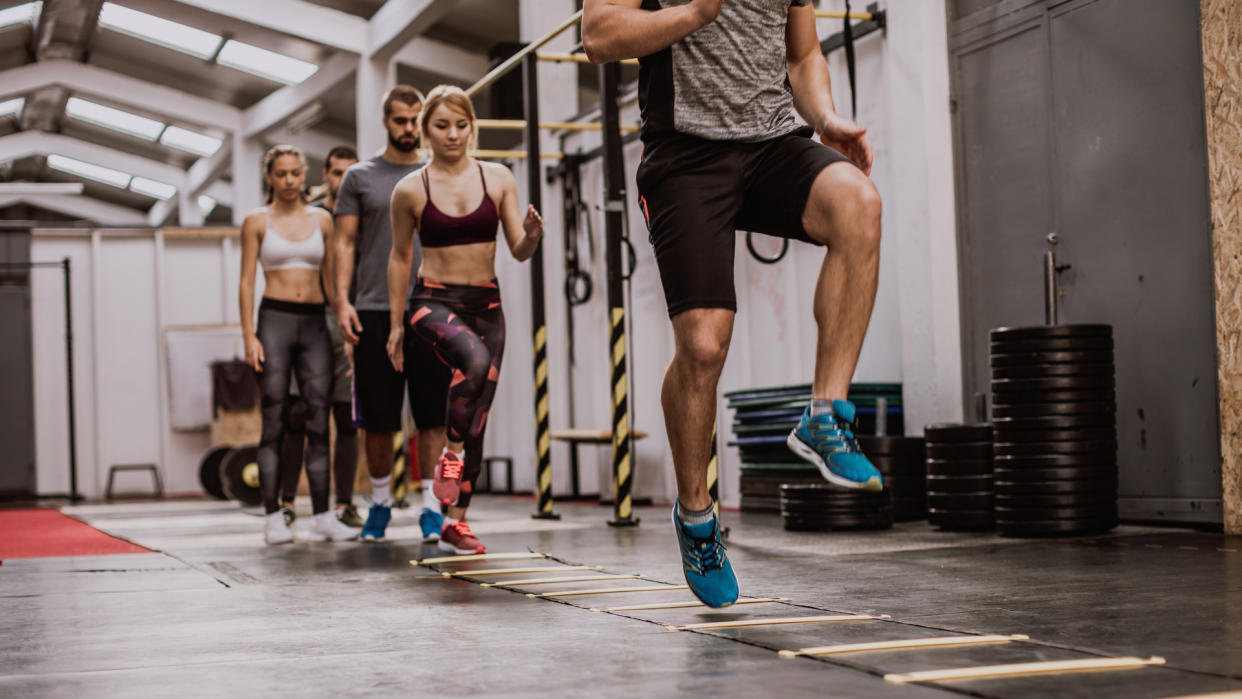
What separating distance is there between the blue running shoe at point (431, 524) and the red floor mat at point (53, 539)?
4.61ft

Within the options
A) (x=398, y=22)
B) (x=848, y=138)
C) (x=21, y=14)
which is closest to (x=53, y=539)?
(x=848, y=138)

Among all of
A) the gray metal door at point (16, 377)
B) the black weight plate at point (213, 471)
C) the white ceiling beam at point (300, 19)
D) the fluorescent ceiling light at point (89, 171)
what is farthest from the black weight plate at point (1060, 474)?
the fluorescent ceiling light at point (89, 171)

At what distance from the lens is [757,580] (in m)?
3.88

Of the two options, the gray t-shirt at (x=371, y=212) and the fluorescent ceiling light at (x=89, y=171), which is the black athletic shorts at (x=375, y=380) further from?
the fluorescent ceiling light at (x=89, y=171)

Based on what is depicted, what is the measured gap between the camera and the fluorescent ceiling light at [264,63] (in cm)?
1639

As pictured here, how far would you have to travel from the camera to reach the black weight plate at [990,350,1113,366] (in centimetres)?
534

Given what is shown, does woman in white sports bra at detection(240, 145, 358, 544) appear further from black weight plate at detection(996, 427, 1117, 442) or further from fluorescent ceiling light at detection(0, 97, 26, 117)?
fluorescent ceiling light at detection(0, 97, 26, 117)

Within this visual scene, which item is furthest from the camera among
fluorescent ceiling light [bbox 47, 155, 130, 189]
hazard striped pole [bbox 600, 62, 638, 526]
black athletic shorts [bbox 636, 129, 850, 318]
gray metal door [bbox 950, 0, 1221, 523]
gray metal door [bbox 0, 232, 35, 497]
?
fluorescent ceiling light [bbox 47, 155, 130, 189]

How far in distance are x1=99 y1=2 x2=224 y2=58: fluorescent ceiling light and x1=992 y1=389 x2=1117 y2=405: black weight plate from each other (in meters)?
12.9

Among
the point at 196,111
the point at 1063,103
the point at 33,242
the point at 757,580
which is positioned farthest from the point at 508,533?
the point at 196,111

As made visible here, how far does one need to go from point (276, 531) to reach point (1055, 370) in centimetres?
339

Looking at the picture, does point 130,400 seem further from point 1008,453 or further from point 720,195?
point 720,195

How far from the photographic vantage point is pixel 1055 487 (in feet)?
17.5

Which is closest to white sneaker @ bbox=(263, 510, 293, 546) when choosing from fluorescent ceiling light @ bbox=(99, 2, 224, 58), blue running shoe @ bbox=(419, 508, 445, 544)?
blue running shoe @ bbox=(419, 508, 445, 544)
